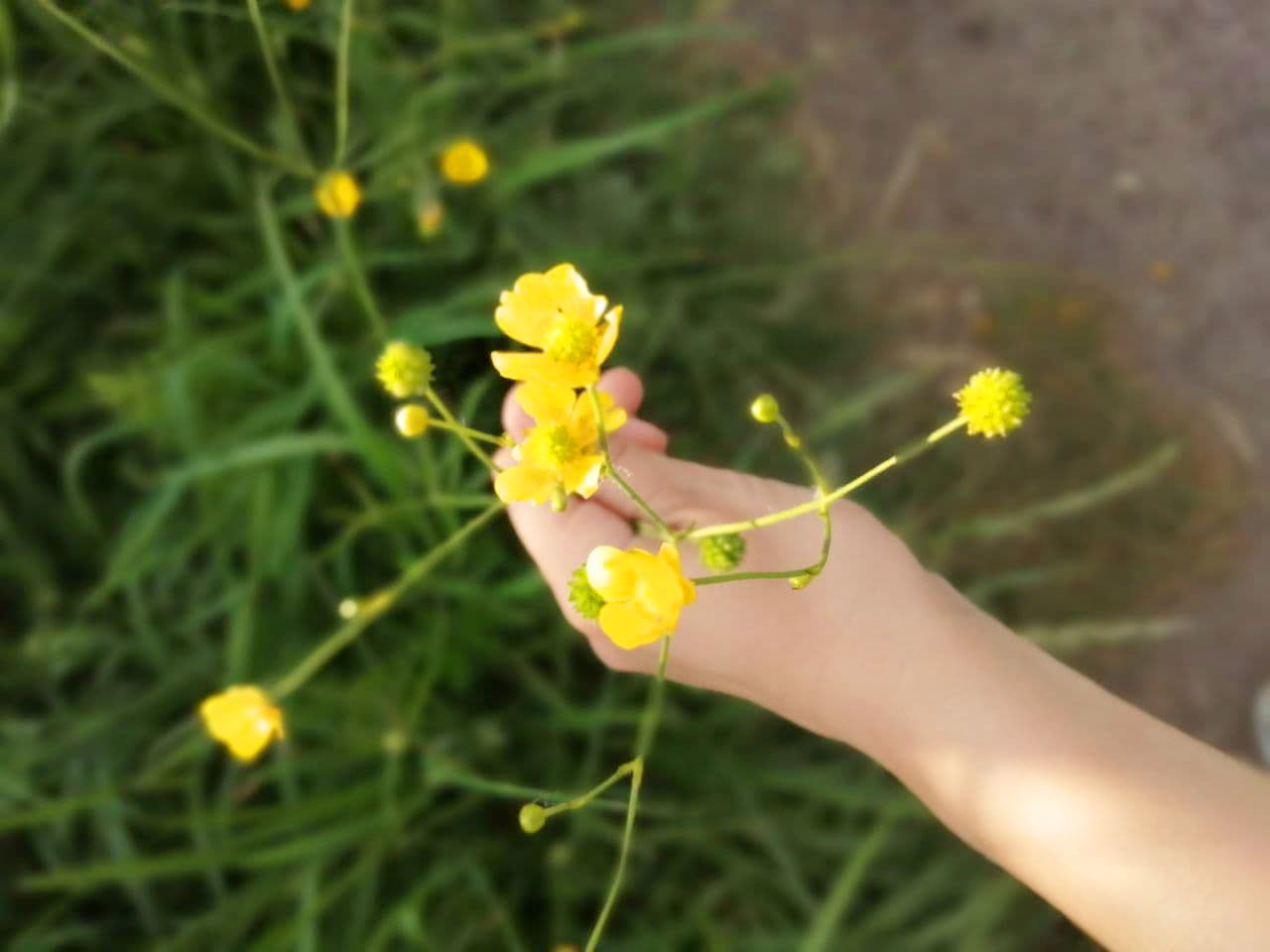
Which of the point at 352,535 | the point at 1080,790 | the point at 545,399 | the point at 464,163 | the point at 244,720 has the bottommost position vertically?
the point at 1080,790

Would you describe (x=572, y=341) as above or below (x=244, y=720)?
below

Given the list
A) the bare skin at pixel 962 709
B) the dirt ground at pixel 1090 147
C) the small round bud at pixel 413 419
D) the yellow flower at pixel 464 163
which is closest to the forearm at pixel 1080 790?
the bare skin at pixel 962 709

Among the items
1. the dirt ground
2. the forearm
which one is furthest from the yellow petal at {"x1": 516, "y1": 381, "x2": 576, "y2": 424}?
the dirt ground

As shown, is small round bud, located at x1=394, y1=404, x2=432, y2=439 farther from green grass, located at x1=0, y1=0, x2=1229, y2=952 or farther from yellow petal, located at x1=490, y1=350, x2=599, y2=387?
green grass, located at x1=0, y1=0, x2=1229, y2=952

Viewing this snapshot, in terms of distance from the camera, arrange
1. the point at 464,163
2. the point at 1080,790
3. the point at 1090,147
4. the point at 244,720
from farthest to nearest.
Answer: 1. the point at 1090,147
2. the point at 464,163
3. the point at 244,720
4. the point at 1080,790

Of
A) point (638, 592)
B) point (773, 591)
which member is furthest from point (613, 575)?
point (773, 591)

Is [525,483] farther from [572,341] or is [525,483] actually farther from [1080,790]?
[1080,790]

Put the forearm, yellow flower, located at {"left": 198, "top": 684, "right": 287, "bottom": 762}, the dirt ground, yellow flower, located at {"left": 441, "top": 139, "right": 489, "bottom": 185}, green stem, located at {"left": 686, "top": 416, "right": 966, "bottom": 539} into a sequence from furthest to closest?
the dirt ground → yellow flower, located at {"left": 441, "top": 139, "right": 489, "bottom": 185} → yellow flower, located at {"left": 198, "top": 684, "right": 287, "bottom": 762} → the forearm → green stem, located at {"left": 686, "top": 416, "right": 966, "bottom": 539}
